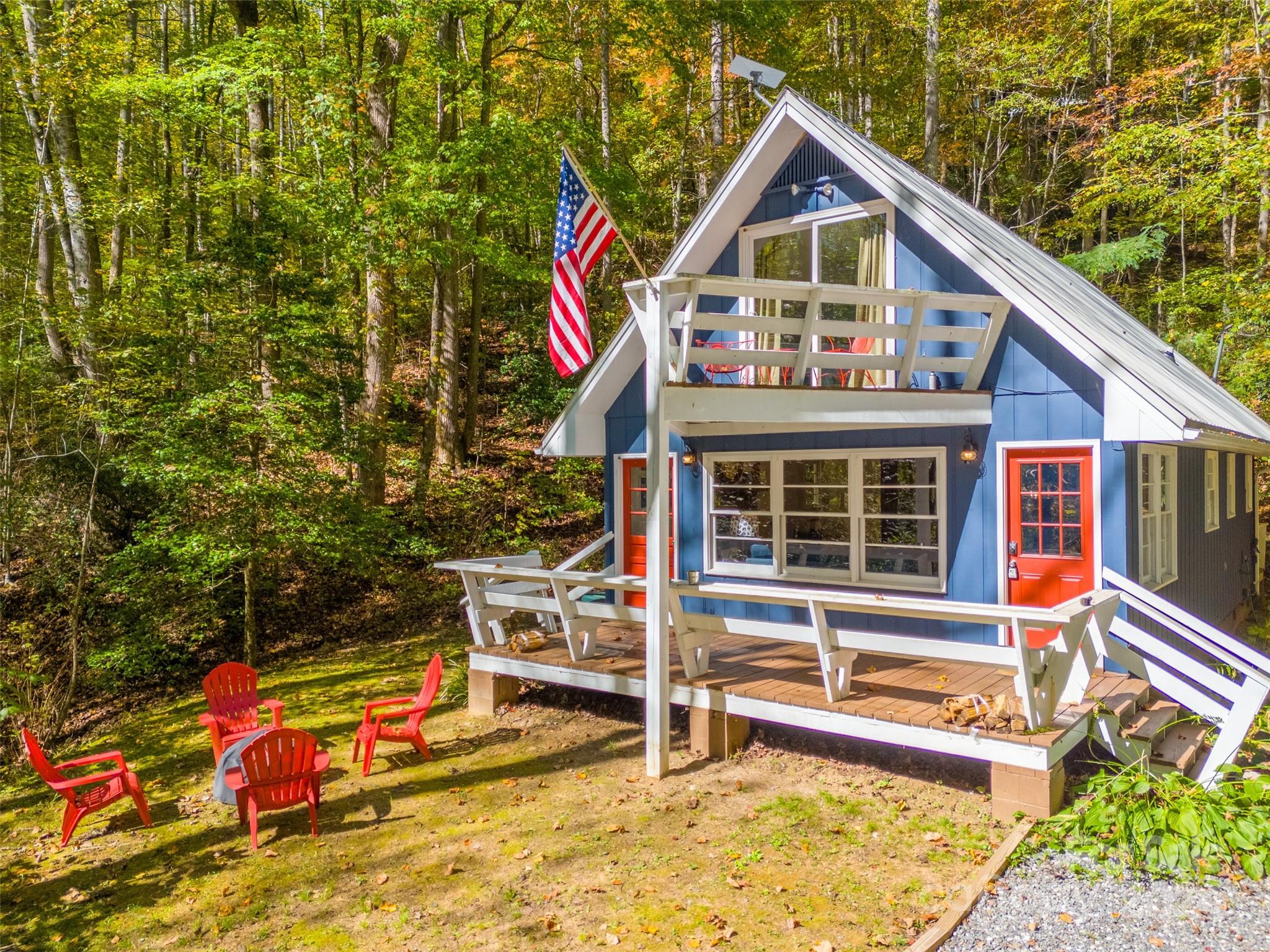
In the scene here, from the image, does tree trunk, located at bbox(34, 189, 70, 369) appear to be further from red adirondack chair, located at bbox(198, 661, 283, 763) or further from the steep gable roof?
the steep gable roof

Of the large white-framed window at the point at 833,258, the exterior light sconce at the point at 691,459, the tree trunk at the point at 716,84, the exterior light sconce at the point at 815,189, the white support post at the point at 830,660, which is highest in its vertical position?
the tree trunk at the point at 716,84

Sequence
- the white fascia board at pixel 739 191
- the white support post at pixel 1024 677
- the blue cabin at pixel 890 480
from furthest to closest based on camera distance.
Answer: the white fascia board at pixel 739 191, the blue cabin at pixel 890 480, the white support post at pixel 1024 677

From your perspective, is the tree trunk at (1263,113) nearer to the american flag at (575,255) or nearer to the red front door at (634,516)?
the red front door at (634,516)

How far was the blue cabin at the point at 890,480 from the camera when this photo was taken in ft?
19.3

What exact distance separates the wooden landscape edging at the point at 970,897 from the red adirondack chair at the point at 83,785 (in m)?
5.74

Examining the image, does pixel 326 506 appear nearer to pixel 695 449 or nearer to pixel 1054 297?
pixel 695 449

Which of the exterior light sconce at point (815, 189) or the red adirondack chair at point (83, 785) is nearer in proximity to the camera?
the red adirondack chair at point (83, 785)

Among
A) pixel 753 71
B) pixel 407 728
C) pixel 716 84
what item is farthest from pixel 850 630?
pixel 716 84

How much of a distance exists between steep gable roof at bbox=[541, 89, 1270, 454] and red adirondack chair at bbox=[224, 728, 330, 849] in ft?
18.7

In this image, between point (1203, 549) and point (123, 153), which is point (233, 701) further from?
point (123, 153)

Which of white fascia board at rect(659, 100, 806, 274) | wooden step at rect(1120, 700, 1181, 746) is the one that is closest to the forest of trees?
white fascia board at rect(659, 100, 806, 274)

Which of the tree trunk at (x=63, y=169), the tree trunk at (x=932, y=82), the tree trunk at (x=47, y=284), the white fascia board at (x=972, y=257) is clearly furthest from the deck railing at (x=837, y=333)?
the tree trunk at (x=932, y=82)

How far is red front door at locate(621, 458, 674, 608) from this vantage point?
1041cm

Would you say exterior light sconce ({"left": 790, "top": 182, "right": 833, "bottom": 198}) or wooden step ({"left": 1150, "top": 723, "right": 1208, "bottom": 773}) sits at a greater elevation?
exterior light sconce ({"left": 790, "top": 182, "right": 833, "bottom": 198})
